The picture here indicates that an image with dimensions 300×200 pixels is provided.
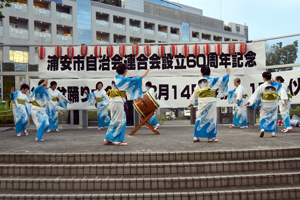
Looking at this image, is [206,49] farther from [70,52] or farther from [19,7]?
[19,7]

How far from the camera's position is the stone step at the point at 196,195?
3734 millimetres

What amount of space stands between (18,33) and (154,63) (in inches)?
824

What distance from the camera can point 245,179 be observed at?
4090mm

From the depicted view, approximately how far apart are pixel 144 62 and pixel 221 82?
4741 millimetres

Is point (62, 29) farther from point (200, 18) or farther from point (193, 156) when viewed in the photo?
point (193, 156)

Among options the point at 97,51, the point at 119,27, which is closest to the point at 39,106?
the point at 97,51

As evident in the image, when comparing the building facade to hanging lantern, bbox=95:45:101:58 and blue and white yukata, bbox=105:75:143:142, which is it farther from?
blue and white yukata, bbox=105:75:143:142

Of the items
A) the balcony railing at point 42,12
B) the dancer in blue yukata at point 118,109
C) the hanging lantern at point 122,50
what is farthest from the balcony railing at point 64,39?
the dancer in blue yukata at point 118,109

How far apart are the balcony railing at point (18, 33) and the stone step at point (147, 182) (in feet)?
83.0

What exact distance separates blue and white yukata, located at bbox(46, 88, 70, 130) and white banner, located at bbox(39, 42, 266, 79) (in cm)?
106

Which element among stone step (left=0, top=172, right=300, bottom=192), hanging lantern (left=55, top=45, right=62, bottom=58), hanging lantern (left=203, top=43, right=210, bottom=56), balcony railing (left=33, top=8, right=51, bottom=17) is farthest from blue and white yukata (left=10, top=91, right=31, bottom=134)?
balcony railing (left=33, top=8, right=51, bottom=17)

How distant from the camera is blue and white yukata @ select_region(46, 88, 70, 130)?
991 cm

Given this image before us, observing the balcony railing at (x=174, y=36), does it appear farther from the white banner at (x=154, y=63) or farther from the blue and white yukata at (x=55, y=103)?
the blue and white yukata at (x=55, y=103)

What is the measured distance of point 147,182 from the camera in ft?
13.2
